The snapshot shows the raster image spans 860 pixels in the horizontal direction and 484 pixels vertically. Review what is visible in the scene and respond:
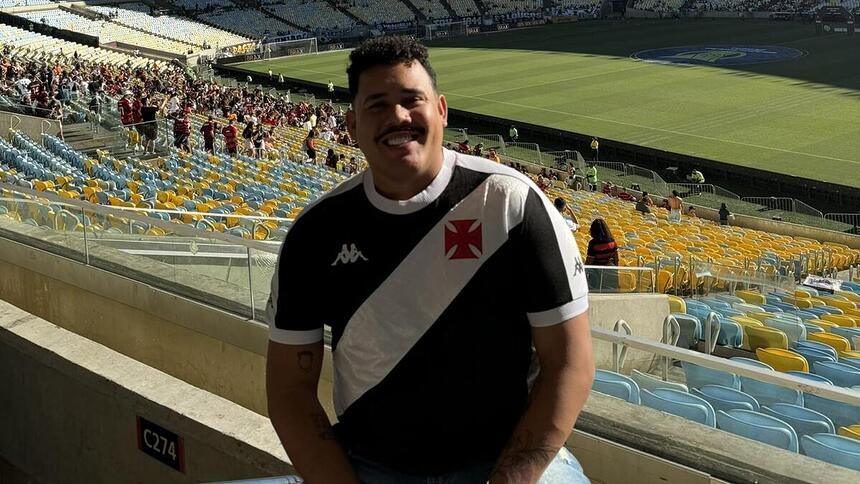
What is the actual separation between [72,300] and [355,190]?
15.4ft

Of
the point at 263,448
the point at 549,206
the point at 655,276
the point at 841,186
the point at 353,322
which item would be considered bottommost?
the point at 841,186

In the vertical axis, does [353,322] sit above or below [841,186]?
above

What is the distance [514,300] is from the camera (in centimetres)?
234

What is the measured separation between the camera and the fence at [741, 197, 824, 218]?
24.3 m

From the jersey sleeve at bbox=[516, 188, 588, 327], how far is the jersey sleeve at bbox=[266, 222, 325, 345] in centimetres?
53

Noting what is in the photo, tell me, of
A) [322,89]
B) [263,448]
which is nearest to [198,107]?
[322,89]

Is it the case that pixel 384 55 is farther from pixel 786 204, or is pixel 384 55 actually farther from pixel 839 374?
pixel 786 204

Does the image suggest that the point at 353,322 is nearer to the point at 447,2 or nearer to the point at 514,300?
the point at 514,300

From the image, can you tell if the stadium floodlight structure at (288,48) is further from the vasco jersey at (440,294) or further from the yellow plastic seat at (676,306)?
the vasco jersey at (440,294)

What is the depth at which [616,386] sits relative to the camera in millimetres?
4117

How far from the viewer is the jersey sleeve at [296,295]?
2.39 m

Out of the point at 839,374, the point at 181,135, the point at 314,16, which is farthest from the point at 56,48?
the point at 839,374

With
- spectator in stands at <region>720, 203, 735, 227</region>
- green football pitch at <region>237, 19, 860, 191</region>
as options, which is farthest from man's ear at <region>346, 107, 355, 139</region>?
green football pitch at <region>237, 19, 860, 191</region>

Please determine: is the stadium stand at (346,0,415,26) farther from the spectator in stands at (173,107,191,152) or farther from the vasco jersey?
the vasco jersey
